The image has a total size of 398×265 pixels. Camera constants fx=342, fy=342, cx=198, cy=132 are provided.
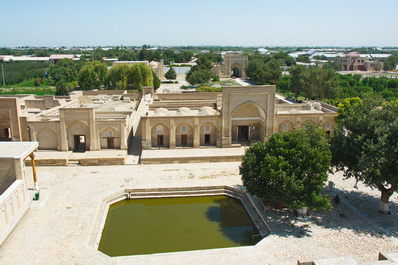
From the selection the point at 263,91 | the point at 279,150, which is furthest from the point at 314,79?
the point at 279,150

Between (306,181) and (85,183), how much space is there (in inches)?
417

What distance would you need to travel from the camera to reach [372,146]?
12.7 meters

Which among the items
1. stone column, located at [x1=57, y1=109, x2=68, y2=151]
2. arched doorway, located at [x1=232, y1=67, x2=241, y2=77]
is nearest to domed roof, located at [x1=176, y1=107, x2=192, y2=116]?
stone column, located at [x1=57, y1=109, x2=68, y2=151]

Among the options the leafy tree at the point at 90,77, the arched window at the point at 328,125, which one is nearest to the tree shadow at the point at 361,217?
the arched window at the point at 328,125

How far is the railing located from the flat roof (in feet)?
3.44

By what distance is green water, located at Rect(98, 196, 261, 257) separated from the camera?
12.4m

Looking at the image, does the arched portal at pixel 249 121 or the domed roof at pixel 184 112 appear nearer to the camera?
the arched portal at pixel 249 121

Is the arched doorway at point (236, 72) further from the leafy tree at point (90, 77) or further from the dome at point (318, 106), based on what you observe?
the dome at point (318, 106)

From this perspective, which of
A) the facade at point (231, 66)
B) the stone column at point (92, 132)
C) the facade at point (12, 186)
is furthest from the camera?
the facade at point (231, 66)

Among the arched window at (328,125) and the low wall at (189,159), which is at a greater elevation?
the arched window at (328,125)

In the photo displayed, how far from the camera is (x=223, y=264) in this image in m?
10.8

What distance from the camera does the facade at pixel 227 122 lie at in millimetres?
21406

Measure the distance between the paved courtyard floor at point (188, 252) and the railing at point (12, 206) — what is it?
284mm

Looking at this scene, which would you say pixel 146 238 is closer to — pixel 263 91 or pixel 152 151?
pixel 152 151
